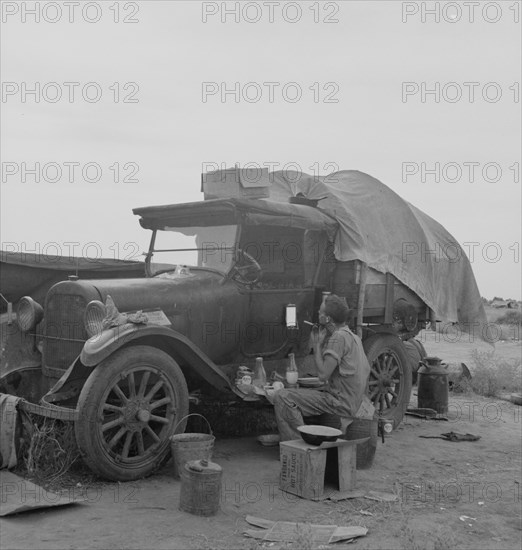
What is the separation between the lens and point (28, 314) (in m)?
6.61

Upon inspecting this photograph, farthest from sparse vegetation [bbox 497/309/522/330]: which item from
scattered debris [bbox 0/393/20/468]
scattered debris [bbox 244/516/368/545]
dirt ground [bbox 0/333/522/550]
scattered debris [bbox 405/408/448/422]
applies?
scattered debris [bbox 0/393/20/468]

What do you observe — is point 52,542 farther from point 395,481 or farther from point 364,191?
point 364,191

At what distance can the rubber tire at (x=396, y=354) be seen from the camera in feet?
26.7

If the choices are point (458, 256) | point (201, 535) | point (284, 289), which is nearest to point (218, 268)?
point (284, 289)

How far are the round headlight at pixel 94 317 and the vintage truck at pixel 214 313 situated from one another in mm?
12

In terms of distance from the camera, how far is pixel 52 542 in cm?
426

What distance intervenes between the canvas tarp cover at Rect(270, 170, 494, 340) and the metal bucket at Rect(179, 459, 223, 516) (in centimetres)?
350

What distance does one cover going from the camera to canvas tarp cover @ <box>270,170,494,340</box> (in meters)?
7.92

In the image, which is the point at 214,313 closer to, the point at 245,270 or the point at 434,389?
the point at 245,270

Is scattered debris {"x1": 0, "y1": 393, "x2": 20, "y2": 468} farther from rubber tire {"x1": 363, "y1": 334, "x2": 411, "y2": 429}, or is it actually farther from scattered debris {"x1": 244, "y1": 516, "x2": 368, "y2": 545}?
rubber tire {"x1": 363, "y1": 334, "x2": 411, "y2": 429}

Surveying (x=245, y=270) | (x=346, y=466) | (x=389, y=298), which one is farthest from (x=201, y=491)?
(x=389, y=298)

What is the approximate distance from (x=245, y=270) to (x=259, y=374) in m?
1.05

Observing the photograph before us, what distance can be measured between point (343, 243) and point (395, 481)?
276cm

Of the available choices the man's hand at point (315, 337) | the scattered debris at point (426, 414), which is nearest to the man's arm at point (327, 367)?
the man's hand at point (315, 337)
